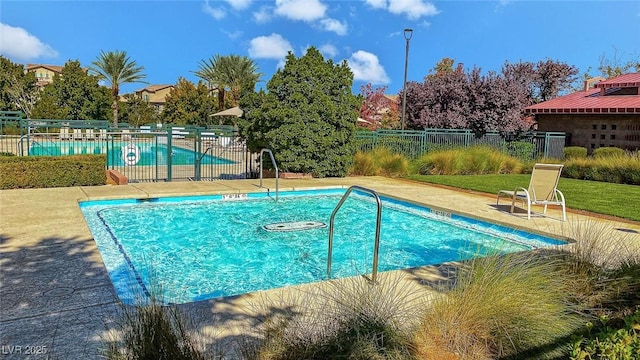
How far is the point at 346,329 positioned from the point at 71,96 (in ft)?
148

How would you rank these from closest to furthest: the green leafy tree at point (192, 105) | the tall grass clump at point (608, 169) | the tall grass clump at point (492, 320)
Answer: the tall grass clump at point (492, 320) → the tall grass clump at point (608, 169) → the green leafy tree at point (192, 105)

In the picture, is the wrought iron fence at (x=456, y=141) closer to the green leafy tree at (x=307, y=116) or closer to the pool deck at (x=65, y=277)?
the green leafy tree at (x=307, y=116)

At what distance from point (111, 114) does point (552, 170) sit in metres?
45.0

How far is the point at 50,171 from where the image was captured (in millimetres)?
9672

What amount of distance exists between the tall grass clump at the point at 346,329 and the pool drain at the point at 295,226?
14.7 feet

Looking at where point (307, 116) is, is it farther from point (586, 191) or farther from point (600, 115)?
point (600, 115)

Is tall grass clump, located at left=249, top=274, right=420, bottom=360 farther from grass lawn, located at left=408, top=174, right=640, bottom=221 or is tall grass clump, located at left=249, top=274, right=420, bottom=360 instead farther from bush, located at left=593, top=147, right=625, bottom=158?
bush, located at left=593, top=147, right=625, bottom=158

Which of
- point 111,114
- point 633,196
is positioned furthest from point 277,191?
point 111,114

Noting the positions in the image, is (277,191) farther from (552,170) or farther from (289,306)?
(289,306)

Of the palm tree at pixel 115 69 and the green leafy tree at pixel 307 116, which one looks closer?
the green leafy tree at pixel 307 116

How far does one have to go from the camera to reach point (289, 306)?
11.5 feet

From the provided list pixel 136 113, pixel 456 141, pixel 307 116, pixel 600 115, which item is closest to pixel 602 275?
pixel 307 116

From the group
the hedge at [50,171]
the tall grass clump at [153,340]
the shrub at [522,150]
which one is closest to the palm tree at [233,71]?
the shrub at [522,150]

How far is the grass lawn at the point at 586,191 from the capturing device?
29.0ft
